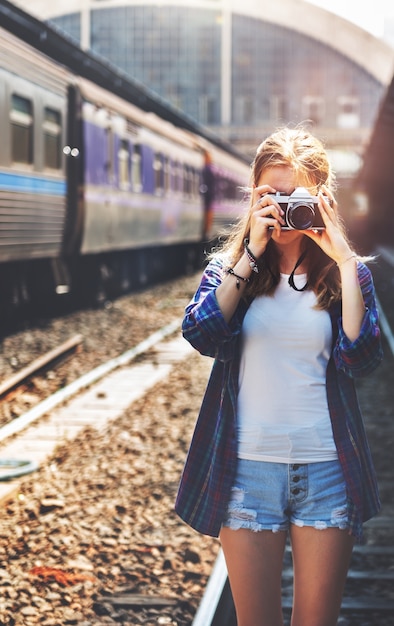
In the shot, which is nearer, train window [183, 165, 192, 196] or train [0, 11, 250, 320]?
train [0, 11, 250, 320]

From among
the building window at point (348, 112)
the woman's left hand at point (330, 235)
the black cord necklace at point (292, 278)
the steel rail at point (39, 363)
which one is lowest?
the steel rail at point (39, 363)

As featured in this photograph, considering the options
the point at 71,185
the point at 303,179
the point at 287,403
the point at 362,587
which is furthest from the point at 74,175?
the point at 287,403

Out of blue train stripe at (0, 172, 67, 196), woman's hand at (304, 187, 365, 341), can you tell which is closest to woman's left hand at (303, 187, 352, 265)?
woman's hand at (304, 187, 365, 341)

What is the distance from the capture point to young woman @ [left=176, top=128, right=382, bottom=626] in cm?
276

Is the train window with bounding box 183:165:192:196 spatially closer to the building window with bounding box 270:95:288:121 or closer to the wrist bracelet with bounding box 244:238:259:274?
the wrist bracelet with bounding box 244:238:259:274

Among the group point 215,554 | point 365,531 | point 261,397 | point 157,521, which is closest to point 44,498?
point 157,521

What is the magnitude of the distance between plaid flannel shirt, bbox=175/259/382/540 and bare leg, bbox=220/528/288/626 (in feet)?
0.25

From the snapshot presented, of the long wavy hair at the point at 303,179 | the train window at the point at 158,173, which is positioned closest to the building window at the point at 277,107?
the train window at the point at 158,173

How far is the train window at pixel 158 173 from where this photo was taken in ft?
68.4

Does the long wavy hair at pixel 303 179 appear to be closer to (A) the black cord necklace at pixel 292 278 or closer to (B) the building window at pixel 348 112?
(A) the black cord necklace at pixel 292 278

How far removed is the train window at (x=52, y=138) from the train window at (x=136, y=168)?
4452 millimetres

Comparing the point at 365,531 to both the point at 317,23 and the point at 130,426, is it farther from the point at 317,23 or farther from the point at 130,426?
the point at 317,23

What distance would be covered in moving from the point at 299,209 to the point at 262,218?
0.11 m

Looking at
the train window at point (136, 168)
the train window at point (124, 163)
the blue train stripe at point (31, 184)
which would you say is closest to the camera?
the blue train stripe at point (31, 184)
